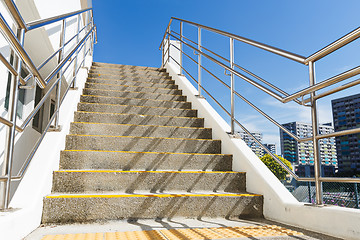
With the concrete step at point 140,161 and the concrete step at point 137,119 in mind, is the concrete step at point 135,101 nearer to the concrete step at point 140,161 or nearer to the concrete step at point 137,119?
the concrete step at point 137,119

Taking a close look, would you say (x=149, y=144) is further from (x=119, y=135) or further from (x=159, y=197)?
(x=159, y=197)

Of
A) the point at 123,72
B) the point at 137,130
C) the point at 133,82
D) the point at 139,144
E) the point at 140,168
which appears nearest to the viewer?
the point at 140,168

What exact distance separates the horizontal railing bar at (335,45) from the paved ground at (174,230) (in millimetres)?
851

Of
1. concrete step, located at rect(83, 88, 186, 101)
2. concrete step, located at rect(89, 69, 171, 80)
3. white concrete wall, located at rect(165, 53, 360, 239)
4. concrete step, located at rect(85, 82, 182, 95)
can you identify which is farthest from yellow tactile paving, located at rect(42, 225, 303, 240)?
concrete step, located at rect(89, 69, 171, 80)

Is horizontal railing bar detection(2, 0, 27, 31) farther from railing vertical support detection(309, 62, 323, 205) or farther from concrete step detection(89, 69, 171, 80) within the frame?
concrete step detection(89, 69, 171, 80)

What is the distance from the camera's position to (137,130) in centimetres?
237

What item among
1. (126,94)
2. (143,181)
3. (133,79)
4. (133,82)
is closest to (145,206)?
(143,181)

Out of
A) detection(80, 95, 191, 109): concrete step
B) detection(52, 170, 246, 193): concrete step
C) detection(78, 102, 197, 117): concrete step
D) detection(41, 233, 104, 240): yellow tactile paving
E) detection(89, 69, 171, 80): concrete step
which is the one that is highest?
detection(89, 69, 171, 80): concrete step

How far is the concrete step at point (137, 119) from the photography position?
245 centimetres

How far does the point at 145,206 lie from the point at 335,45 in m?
1.27

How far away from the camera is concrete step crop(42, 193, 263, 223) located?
1371 millimetres

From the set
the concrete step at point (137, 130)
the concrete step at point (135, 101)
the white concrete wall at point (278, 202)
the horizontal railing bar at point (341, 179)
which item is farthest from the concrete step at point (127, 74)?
the horizontal railing bar at point (341, 179)

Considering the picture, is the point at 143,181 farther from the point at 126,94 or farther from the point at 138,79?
the point at 138,79

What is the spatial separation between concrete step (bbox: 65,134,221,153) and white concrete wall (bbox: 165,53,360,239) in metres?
0.18
